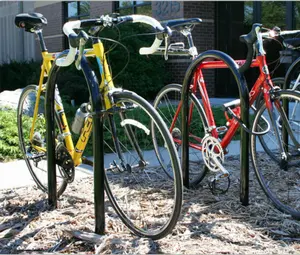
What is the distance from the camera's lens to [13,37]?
73.9 ft

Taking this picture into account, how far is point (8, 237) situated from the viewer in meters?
3.21

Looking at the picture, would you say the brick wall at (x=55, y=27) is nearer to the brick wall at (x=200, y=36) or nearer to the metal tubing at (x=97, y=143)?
the brick wall at (x=200, y=36)

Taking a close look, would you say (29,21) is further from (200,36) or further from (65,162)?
(200,36)

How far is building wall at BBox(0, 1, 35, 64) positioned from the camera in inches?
849

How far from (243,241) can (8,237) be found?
1469mm

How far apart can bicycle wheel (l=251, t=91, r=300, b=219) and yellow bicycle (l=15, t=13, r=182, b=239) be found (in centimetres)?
71

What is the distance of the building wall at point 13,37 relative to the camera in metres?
21.6

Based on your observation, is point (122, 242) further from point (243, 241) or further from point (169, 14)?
point (169, 14)

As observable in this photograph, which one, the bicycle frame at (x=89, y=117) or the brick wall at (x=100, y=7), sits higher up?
the brick wall at (x=100, y=7)

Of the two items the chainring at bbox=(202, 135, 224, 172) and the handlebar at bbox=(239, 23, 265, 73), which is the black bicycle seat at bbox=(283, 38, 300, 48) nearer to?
the handlebar at bbox=(239, 23, 265, 73)

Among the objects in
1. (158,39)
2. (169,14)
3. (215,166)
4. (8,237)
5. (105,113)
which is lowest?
(8,237)

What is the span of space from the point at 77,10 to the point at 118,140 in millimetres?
15781

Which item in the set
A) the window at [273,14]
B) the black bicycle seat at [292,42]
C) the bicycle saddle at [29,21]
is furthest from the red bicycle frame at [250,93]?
the window at [273,14]

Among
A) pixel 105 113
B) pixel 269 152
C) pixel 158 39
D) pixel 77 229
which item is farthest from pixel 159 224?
pixel 269 152
